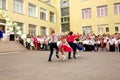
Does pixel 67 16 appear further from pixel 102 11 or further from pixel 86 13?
pixel 102 11

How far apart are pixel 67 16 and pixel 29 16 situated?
30.5 feet

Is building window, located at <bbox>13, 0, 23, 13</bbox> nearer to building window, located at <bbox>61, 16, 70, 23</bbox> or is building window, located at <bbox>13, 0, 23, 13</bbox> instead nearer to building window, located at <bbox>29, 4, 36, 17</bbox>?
building window, located at <bbox>29, 4, 36, 17</bbox>

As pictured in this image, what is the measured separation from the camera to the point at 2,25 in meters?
30.2

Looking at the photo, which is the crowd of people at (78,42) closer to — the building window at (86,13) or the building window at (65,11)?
the building window at (86,13)

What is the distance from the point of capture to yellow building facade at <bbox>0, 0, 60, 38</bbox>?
30.7 m

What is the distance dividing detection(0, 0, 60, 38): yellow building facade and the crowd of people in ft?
16.8

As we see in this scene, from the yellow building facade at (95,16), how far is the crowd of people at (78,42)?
12.9 m

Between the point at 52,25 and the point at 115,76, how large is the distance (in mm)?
35457

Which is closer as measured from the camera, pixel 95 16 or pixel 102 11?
pixel 102 11

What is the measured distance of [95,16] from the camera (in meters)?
38.6

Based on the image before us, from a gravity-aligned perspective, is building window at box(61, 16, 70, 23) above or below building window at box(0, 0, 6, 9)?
below

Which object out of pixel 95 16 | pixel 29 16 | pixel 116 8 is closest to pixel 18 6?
pixel 29 16

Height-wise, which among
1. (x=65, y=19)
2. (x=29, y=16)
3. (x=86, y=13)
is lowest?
(x=29, y=16)

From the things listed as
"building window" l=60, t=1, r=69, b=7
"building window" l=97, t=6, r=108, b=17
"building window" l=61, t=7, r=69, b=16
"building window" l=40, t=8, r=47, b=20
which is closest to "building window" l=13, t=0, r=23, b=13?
"building window" l=40, t=8, r=47, b=20
